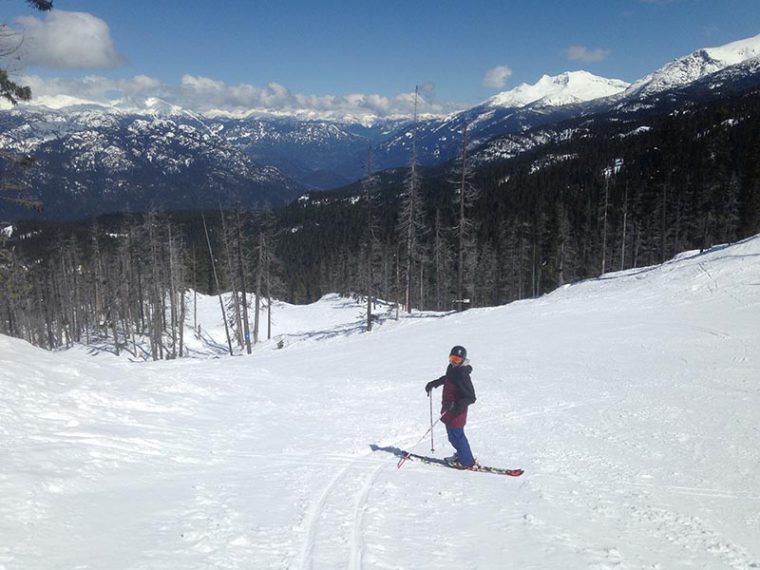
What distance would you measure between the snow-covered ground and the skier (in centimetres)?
41

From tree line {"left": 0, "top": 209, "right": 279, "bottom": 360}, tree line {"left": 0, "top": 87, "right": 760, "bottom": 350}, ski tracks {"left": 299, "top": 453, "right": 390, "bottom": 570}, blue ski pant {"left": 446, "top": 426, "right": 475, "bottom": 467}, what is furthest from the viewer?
tree line {"left": 0, "top": 209, "right": 279, "bottom": 360}

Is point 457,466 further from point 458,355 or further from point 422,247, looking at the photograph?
point 422,247

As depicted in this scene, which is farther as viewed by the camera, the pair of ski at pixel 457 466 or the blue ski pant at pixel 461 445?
the blue ski pant at pixel 461 445

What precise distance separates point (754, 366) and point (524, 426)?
8.87 m

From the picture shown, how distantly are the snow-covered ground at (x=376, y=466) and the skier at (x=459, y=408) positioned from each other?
16.0 inches

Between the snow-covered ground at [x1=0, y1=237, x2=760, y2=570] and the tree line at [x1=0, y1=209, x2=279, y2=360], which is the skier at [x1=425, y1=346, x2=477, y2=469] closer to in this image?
the snow-covered ground at [x1=0, y1=237, x2=760, y2=570]

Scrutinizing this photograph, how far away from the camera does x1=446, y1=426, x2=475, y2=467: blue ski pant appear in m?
8.32

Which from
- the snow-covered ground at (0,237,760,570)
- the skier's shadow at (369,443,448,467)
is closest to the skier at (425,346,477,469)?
the skier's shadow at (369,443,448,467)

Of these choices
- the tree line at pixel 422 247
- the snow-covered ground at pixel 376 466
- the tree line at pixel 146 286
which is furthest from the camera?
the tree line at pixel 146 286

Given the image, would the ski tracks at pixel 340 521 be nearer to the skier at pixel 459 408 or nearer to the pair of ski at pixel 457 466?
the pair of ski at pixel 457 466

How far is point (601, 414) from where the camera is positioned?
1126cm

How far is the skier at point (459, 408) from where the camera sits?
8.35 m

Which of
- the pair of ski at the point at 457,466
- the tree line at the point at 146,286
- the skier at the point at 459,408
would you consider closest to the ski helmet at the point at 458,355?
the skier at the point at 459,408

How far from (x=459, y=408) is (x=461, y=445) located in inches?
25.8
